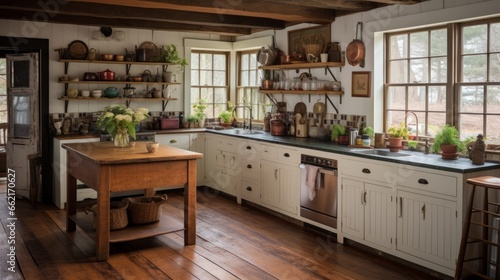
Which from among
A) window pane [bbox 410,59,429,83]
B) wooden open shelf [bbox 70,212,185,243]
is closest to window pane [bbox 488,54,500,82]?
window pane [bbox 410,59,429,83]

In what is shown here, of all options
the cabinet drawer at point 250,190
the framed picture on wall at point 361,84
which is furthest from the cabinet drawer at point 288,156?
the framed picture on wall at point 361,84

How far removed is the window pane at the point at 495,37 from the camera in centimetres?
479

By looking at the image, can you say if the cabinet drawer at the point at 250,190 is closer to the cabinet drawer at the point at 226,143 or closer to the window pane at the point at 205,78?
the cabinet drawer at the point at 226,143

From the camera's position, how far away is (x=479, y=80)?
A: 4984mm

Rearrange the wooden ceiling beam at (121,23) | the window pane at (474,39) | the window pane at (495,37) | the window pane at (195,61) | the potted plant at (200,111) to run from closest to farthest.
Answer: the window pane at (495,37) → the window pane at (474,39) → the wooden ceiling beam at (121,23) → the potted plant at (200,111) → the window pane at (195,61)

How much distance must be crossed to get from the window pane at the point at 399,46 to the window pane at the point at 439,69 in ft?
1.38

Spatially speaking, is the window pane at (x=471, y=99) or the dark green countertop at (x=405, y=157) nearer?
the dark green countertop at (x=405, y=157)

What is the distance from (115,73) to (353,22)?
3.89m

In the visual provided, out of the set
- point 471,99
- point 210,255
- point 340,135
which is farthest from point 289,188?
point 471,99

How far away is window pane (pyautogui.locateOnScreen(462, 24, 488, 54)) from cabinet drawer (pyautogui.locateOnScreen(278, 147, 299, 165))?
221 cm

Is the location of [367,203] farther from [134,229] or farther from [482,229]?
[134,229]

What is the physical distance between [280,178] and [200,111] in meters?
2.75

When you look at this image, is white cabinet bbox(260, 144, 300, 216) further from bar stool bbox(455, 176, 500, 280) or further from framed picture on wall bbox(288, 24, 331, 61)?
bar stool bbox(455, 176, 500, 280)

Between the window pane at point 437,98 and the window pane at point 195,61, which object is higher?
the window pane at point 195,61
